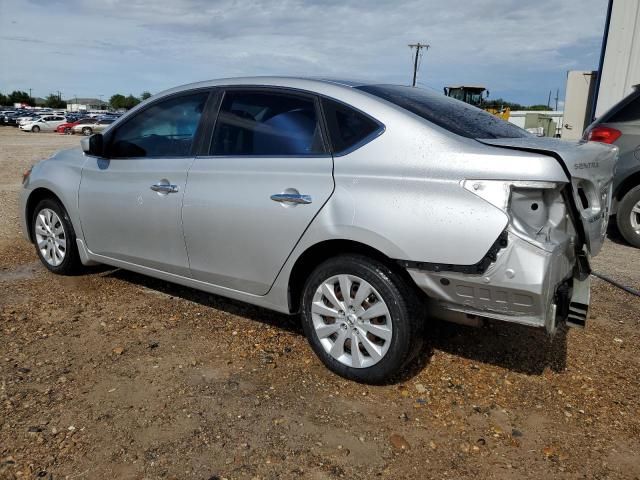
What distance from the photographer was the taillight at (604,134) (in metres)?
5.99

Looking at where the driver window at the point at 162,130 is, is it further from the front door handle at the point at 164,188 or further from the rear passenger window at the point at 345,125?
the rear passenger window at the point at 345,125

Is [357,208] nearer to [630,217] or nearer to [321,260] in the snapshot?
[321,260]

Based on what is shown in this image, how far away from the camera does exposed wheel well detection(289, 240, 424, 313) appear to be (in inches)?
113

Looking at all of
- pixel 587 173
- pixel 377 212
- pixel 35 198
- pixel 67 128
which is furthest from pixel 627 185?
pixel 67 128

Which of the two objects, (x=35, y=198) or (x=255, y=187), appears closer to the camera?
(x=255, y=187)

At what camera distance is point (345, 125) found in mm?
Answer: 3045

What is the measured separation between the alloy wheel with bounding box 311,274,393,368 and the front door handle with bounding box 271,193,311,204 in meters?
0.46

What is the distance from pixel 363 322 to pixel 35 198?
3.44 m

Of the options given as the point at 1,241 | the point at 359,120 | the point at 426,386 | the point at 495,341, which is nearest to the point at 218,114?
the point at 359,120

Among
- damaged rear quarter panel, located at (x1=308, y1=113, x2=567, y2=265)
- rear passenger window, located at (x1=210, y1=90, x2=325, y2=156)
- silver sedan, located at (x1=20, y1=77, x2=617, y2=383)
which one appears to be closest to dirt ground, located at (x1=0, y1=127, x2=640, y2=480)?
silver sedan, located at (x1=20, y1=77, x2=617, y2=383)

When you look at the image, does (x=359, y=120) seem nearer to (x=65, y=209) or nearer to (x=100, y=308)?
(x=100, y=308)

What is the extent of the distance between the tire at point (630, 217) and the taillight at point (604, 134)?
612 mm

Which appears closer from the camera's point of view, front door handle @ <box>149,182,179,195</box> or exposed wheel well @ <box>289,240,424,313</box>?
exposed wheel well @ <box>289,240,424,313</box>

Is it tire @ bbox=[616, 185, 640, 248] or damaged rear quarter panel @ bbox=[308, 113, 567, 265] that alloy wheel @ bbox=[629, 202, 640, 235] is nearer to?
tire @ bbox=[616, 185, 640, 248]
